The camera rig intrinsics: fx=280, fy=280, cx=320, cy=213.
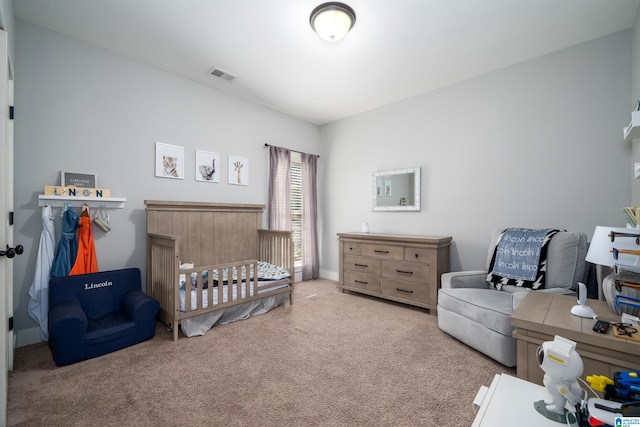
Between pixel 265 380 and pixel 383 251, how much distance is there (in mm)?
2113

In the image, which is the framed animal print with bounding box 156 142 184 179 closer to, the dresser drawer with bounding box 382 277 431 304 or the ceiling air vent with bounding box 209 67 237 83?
the ceiling air vent with bounding box 209 67 237 83

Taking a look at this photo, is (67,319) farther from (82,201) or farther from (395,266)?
(395,266)

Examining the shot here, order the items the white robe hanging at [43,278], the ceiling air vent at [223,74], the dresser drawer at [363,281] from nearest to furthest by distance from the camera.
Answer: the white robe hanging at [43,278]
the ceiling air vent at [223,74]
the dresser drawer at [363,281]

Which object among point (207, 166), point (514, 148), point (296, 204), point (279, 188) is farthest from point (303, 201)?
point (514, 148)

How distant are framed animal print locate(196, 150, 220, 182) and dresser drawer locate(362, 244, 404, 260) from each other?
2.13 meters

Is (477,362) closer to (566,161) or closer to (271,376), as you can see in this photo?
(271,376)

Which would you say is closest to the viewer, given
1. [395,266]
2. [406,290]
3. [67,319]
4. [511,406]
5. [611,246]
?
[511,406]

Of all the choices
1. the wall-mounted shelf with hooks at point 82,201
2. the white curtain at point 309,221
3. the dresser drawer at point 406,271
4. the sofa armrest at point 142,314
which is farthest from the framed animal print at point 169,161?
the dresser drawer at point 406,271

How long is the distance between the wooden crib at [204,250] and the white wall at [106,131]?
0.22 metres

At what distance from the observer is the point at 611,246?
1352mm

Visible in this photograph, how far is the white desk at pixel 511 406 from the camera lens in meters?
0.81

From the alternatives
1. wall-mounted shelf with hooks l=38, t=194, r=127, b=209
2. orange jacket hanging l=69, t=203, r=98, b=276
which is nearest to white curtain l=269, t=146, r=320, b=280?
wall-mounted shelf with hooks l=38, t=194, r=127, b=209

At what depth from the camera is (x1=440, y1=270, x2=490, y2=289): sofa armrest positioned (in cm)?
258

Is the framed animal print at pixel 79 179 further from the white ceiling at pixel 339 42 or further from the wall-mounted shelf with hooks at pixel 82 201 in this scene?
the white ceiling at pixel 339 42
